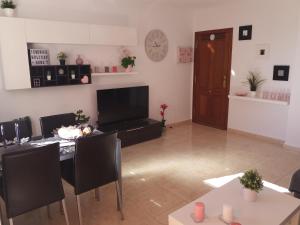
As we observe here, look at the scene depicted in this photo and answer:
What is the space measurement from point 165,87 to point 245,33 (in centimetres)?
192

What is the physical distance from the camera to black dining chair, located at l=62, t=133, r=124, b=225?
218 cm

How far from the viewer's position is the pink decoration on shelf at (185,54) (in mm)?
5582

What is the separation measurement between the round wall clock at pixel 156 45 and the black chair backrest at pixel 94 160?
3110 millimetres

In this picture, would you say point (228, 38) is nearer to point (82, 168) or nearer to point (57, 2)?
point (57, 2)

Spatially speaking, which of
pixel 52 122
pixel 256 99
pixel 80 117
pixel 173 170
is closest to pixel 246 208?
pixel 173 170

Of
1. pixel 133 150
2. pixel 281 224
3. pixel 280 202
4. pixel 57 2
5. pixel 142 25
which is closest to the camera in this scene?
pixel 281 224

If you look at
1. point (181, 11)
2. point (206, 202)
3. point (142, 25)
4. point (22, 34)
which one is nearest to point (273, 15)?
point (181, 11)

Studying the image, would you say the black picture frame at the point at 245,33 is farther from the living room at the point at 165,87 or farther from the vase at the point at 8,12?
the vase at the point at 8,12

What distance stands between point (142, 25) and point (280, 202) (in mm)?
3921

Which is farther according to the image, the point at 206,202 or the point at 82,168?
the point at 82,168

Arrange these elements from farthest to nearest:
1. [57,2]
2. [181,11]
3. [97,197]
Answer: [181,11] < [57,2] < [97,197]

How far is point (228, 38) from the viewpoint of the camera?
5.08 m

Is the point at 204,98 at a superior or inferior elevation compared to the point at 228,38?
inferior

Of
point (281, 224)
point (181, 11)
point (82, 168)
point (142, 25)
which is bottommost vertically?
point (281, 224)
